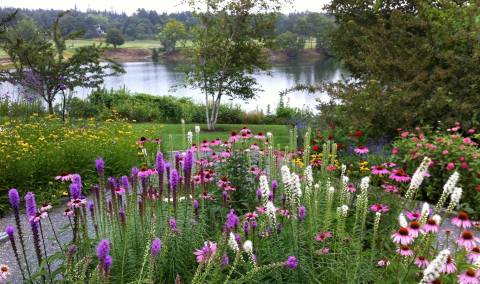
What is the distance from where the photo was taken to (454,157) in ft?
18.5

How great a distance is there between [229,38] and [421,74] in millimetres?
6907

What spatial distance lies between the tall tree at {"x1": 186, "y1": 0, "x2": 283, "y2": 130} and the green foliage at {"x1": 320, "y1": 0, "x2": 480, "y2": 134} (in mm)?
4759

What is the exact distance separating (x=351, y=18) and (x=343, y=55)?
85 cm

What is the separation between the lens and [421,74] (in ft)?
25.7

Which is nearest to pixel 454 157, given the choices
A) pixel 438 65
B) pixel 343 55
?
pixel 438 65

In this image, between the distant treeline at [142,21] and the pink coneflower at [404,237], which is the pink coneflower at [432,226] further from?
the distant treeline at [142,21]

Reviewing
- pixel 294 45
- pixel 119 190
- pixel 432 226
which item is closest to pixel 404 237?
pixel 432 226

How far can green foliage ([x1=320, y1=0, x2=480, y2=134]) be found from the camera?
7.33 metres

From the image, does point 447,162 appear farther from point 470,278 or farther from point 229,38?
point 229,38

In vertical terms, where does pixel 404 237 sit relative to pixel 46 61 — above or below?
below

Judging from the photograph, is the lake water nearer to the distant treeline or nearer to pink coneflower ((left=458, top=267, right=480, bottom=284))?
the distant treeline

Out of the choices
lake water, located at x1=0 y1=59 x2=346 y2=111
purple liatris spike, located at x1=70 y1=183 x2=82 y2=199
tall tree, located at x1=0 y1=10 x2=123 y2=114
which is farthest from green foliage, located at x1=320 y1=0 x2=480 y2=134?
lake water, located at x1=0 y1=59 x2=346 y2=111

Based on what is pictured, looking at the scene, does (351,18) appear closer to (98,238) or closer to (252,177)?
(252,177)

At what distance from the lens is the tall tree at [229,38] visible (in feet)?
44.0
